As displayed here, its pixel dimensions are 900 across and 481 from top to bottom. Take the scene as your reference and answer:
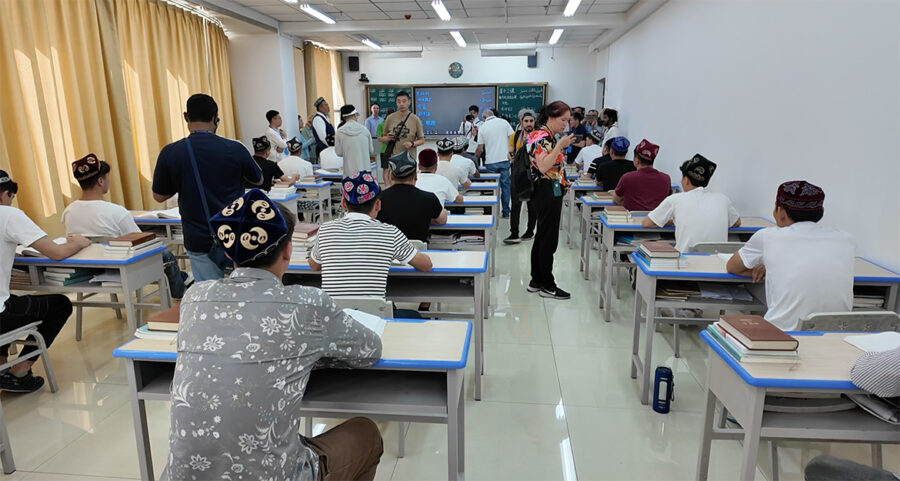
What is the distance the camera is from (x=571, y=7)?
786 cm

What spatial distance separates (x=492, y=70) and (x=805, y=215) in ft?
38.3

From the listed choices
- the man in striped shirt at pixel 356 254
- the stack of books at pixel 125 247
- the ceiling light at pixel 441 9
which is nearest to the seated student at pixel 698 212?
the man in striped shirt at pixel 356 254

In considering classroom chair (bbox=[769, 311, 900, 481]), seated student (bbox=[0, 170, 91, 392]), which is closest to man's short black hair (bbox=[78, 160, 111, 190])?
seated student (bbox=[0, 170, 91, 392])

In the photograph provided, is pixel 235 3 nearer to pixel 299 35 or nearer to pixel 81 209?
pixel 299 35

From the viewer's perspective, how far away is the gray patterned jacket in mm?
1271

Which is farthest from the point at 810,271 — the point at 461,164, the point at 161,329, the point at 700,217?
the point at 461,164

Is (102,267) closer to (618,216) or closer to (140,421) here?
(140,421)

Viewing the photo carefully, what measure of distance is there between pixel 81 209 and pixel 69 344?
39.9 inches

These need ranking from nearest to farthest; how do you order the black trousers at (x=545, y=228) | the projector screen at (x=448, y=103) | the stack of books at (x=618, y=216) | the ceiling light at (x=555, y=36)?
the stack of books at (x=618, y=216), the black trousers at (x=545, y=228), the ceiling light at (x=555, y=36), the projector screen at (x=448, y=103)

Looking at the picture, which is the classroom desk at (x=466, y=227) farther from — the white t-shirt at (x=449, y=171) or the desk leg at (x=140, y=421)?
the desk leg at (x=140, y=421)

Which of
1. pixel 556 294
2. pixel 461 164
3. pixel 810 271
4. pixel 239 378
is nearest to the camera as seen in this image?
pixel 239 378

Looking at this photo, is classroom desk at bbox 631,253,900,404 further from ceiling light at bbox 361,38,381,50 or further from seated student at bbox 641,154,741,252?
ceiling light at bbox 361,38,381,50

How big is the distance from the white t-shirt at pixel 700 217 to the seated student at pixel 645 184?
2.79 ft

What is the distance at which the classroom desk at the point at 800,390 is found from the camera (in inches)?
63.1
